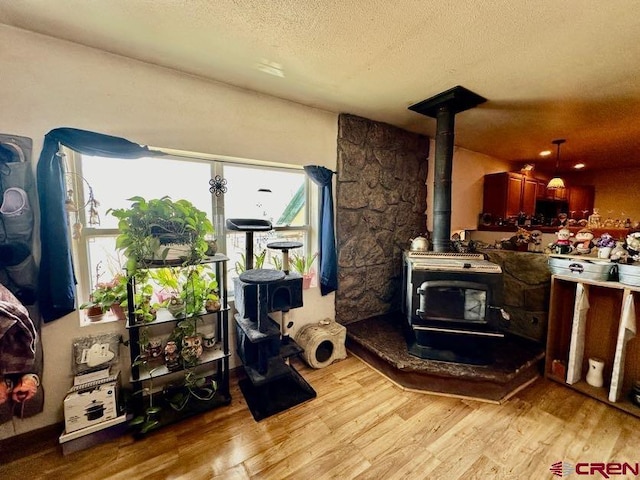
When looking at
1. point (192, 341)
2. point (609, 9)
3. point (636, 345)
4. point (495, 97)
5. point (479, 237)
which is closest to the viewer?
point (609, 9)

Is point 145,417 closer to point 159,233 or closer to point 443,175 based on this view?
point 159,233

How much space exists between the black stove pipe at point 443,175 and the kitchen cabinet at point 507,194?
2214 millimetres

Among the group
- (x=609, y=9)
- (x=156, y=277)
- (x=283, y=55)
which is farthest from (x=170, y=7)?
(x=609, y=9)

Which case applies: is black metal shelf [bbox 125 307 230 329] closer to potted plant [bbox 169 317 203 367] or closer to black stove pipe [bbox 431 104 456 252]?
potted plant [bbox 169 317 203 367]

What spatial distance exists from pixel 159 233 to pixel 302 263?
127 centimetres

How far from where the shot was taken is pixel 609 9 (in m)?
1.19

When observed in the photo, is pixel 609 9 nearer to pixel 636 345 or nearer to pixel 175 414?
pixel 636 345

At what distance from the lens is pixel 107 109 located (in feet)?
5.27

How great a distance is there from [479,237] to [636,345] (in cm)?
200

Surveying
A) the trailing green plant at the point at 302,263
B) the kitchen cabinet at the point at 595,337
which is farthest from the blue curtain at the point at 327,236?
the kitchen cabinet at the point at 595,337

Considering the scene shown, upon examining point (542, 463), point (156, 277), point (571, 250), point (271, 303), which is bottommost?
point (542, 463)

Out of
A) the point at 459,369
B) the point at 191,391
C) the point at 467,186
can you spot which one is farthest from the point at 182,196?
the point at 467,186

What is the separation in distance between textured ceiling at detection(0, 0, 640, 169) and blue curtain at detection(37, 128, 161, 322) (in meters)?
0.59

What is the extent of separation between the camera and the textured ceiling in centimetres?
123
